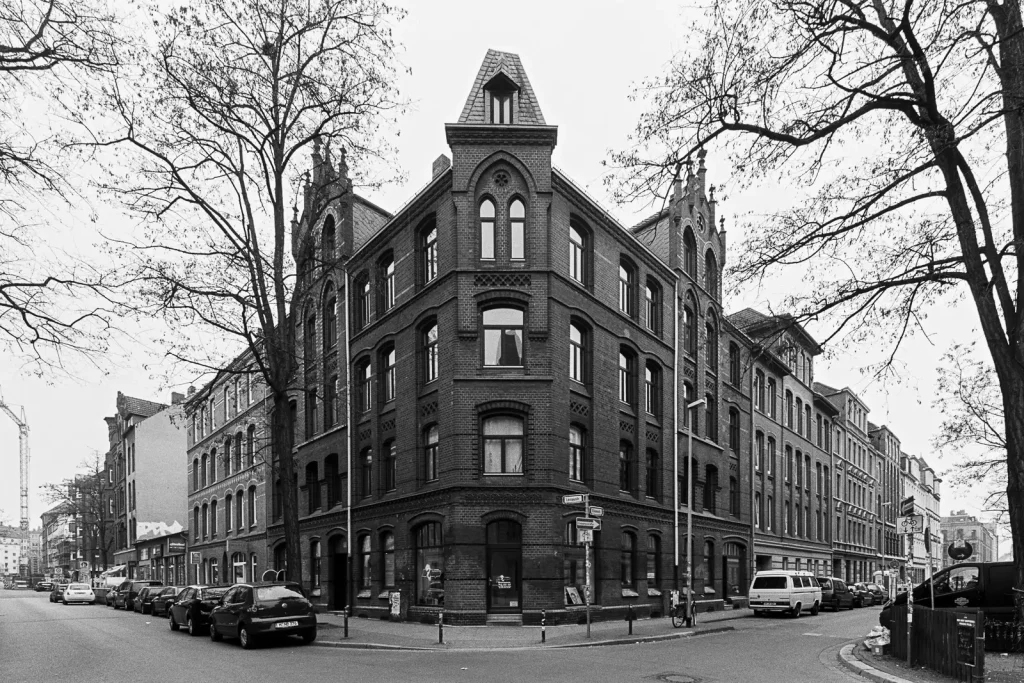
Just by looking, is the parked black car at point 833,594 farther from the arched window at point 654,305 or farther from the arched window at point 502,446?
the arched window at point 502,446

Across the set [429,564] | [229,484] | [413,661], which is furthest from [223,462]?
[413,661]

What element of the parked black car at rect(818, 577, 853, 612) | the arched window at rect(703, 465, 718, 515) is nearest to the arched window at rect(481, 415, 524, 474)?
the arched window at rect(703, 465, 718, 515)

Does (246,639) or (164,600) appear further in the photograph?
(164,600)

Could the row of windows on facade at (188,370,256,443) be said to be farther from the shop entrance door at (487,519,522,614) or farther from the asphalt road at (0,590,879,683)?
the shop entrance door at (487,519,522,614)

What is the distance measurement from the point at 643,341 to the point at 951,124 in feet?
59.0

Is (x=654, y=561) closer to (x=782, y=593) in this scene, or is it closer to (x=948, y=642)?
(x=782, y=593)

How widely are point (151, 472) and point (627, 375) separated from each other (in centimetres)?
5064

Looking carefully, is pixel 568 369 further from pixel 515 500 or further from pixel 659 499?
pixel 659 499

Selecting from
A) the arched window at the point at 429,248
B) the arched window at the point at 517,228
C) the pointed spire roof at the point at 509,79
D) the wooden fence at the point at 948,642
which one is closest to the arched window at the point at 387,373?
the arched window at the point at 429,248

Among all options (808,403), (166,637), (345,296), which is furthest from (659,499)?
(808,403)

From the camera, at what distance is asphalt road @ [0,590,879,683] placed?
1382 cm

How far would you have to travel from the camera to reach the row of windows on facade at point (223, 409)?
44.6 m

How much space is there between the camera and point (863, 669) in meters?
14.5

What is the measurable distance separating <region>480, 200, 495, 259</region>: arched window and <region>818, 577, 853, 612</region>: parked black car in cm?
2349
